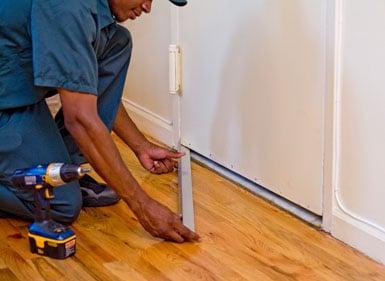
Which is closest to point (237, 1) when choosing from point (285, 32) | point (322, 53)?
point (285, 32)

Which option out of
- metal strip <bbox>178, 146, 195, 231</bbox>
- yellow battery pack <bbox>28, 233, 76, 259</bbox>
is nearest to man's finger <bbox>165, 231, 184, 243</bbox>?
metal strip <bbox>178, 146, 195, 231</bbox>

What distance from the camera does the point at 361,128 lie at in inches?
78.7

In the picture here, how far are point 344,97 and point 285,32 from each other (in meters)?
0.29

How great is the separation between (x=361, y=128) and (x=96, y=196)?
832 millimetres

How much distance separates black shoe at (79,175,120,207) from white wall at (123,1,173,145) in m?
0.55

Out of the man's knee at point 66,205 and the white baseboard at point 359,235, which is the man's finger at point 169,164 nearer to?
the man's knee at point 66,205

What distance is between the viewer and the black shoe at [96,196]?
240cm

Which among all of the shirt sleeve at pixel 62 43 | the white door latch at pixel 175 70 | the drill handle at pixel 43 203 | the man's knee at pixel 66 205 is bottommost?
the man's knee at pixel 66 205

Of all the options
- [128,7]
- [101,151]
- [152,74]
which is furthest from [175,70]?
[101,151]

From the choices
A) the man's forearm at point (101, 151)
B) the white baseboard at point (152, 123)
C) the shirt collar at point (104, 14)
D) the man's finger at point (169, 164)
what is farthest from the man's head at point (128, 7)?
the white baseboard at point (152, 123)

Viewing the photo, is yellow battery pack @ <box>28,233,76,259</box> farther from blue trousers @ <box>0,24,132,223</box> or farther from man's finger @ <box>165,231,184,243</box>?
man's finger @ <box>165,231,184,243</box>

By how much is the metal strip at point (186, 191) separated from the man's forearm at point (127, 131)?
0.19m

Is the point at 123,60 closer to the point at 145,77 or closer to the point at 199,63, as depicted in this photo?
the point at 199,63

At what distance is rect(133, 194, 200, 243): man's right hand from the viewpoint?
2.06 meters
